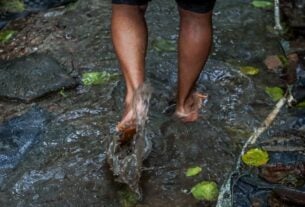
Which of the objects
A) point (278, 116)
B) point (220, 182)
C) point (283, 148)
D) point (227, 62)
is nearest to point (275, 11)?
point (227, 62)

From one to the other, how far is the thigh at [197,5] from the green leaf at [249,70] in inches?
44.3

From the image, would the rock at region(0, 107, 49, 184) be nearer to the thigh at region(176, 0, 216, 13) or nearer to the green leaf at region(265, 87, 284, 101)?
the thigh at region(176, 0, 216, 13)

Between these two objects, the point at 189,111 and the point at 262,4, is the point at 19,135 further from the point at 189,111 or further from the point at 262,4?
the point at 262,4

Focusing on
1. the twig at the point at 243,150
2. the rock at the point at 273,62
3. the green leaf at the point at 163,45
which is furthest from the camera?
the green leaf at the point at 163,45

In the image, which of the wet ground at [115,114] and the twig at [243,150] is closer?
the twig at [243,150]

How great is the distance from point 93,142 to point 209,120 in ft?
2.46

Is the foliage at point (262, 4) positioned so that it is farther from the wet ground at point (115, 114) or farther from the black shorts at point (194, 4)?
the black shorts at point (194, 4)

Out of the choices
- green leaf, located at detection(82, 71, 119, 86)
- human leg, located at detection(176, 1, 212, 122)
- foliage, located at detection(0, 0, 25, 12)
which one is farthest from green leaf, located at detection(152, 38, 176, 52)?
foliage, located at detection(0, 0, 25, 12)

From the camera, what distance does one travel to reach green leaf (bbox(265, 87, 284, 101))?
376cm

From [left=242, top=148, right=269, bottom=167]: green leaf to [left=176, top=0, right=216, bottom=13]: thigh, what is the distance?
0.85 metres

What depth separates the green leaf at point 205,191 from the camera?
2.95m

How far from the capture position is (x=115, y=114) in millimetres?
3639

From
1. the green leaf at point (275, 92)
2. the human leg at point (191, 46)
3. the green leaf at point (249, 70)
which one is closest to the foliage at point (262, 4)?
the green leaf at point (249, 70)

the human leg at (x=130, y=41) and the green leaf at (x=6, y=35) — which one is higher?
the human leg at (x=130, y=41)
